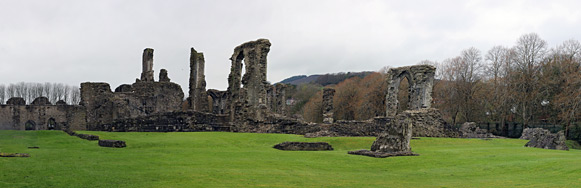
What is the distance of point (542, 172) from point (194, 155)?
8241mm

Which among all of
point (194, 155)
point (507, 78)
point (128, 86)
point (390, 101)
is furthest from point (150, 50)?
point (507, 78)

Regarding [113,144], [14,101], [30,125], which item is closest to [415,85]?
[113,144]

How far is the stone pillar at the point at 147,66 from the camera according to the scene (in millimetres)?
38469

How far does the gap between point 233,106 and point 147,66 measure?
494 inches

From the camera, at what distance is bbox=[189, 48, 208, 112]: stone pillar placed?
1491 inches

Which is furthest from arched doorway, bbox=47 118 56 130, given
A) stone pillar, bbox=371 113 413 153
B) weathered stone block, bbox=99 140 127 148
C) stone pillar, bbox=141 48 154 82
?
stone pillar, bbox=371 113 413 153

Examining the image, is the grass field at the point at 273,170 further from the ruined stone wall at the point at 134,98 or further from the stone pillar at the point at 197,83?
the stone pillar at the point at 197,83

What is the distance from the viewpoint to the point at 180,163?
10891 millimetres

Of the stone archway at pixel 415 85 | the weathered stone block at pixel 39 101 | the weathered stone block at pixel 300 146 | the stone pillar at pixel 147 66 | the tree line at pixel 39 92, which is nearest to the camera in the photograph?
the weathered stone block at pixel 300 146

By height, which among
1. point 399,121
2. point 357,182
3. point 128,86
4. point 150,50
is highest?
point 150,50

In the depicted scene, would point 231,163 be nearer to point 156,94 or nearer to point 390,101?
point 390,101

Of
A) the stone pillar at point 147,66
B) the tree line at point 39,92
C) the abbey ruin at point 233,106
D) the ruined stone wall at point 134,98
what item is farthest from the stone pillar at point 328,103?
the tree line at point 39,92

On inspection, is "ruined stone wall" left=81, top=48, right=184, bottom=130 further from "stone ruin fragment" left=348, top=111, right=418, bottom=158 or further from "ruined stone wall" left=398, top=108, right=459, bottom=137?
"stone ruin fragment" left=348, top=111, right=418, bottom=158

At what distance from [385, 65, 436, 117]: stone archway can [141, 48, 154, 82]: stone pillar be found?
18.8 metres
